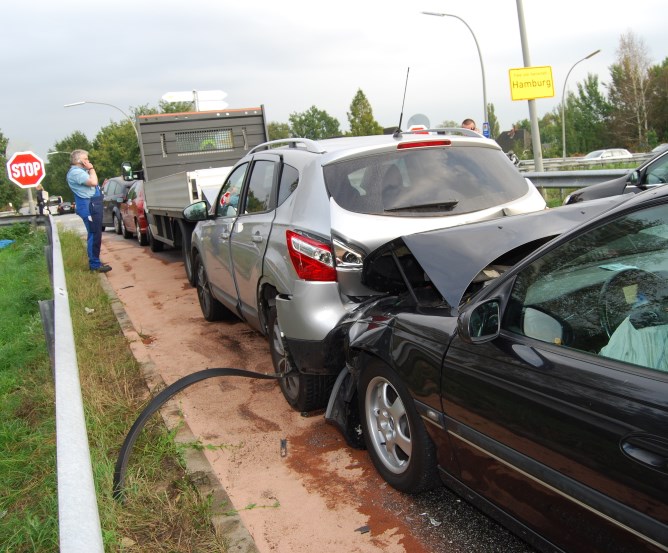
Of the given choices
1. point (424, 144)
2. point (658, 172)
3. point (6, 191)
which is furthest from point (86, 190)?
point (6, 191)

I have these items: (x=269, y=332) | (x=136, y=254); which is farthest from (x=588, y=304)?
(x=136, y=254)

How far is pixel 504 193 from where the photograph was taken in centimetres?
431

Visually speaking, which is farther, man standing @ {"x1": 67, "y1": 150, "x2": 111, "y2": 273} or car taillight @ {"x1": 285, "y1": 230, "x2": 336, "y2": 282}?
man standing @ {"x1": 67, "y1": 150, "x2": 111, "y2": 273}

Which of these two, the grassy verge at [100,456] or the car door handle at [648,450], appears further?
the grassy verge at [100,456]

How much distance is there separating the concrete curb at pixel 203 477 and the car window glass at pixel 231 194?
1.52 m

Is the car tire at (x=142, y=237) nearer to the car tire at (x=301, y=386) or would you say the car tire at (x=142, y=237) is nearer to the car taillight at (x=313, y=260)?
the car tire at (x=301, y=386)

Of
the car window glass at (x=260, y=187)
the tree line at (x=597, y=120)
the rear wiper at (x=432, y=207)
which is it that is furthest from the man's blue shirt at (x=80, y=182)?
the tree line at (x=597, y=120)

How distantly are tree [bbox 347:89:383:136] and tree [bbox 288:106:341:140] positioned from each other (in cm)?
2630

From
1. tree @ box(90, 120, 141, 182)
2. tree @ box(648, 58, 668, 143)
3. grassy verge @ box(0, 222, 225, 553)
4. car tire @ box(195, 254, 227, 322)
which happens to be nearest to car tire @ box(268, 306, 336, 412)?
grassy verge @ box(0, 222, 225, 553)

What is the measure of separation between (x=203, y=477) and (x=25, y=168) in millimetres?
16446

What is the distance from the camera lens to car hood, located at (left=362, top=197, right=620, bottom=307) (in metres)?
3.03

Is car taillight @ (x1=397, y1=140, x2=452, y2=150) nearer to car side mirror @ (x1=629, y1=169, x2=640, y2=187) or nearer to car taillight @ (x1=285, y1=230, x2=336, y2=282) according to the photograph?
car taillight @ (x1=285, y1=230, x2=336, y2=282)

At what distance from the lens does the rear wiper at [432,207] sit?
404 centimetres

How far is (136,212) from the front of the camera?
15.4m
